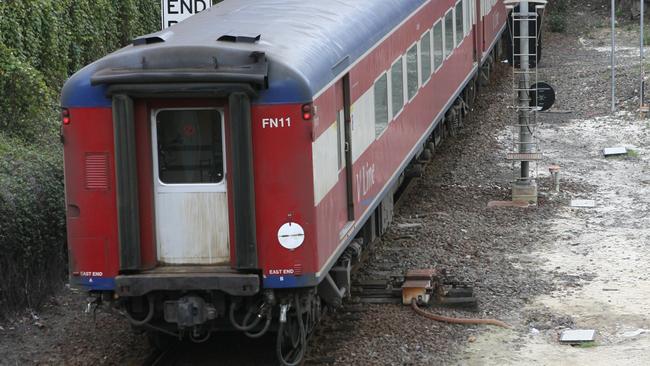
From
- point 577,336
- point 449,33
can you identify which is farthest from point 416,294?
point 449,33

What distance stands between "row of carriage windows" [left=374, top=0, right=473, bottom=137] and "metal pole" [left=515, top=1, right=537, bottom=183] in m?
1.09

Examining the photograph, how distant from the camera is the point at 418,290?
37.8 feet

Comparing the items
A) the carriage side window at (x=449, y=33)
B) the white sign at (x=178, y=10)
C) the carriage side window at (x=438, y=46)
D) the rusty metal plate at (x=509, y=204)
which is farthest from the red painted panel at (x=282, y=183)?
the carriage side window at (x=449, y=33)

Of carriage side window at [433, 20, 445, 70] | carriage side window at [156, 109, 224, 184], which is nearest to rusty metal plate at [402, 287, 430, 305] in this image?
carriage side window at [156, 109, 224, 184]

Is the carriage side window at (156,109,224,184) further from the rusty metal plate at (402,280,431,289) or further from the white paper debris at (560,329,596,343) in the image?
the white paper debris at (560,329,596,343)

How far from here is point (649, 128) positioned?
67.7ft

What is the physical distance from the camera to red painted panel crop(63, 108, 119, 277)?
9102 millimetres

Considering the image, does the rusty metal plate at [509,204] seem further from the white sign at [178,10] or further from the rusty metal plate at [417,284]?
the white sign at [178,10]

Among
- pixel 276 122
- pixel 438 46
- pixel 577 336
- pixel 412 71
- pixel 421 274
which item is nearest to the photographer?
A: pixel 276 122

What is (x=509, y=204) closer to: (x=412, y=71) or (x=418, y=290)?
(x=412, y=71)

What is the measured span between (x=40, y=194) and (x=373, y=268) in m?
3.61

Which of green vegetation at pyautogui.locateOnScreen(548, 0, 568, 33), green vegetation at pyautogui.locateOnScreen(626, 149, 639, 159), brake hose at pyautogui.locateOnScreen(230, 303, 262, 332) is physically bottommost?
green vegetation at pyautogui.locateOnScreen(626, 149, 639, 159)

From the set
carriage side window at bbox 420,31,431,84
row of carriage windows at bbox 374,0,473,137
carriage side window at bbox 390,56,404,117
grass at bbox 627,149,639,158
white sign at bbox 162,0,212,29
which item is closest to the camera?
row of carriage windows at bbox 374,0,473,137

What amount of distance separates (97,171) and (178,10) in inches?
171
